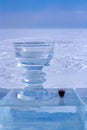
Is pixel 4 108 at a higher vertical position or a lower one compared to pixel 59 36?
lower

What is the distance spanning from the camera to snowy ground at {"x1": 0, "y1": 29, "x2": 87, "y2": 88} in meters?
1.34

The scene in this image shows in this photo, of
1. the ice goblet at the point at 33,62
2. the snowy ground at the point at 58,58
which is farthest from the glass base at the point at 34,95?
the snowy ground at the point at 58,58

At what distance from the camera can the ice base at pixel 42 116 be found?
1004mm

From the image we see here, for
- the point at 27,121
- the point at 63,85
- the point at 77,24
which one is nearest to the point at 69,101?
the point at 27,121

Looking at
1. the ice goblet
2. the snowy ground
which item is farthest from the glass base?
the snowy ground

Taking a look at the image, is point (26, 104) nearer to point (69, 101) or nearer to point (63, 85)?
point (69, 101)

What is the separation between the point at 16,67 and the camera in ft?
4.47

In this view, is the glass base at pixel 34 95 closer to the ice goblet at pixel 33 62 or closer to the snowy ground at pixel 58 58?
the ice goblet at pixel 33 62

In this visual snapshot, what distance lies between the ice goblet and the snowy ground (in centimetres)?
18

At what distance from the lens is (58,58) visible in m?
1.34

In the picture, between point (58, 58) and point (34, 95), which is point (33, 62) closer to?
point (34, 95)

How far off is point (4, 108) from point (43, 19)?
0.46 meters

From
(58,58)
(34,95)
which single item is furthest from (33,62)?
(58,58)

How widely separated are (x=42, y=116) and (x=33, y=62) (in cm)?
21
